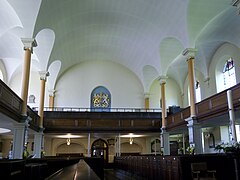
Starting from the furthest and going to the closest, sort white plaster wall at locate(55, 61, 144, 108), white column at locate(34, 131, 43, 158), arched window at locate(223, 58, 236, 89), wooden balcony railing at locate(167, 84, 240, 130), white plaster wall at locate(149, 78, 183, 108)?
white plaster wall at locate(149, 78, 183, 108), white plaster wall at locate(55, 61, 144, 108), arched window at locate(223, 58, 236, 89), white column at locate(34, 131, 43, 158), wooden balcony railing at locate(167, 84, 240, 130)

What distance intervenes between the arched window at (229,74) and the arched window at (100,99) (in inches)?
400

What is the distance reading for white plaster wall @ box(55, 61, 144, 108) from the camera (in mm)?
23250

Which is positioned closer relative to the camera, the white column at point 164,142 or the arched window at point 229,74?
the arched window at point 229,74

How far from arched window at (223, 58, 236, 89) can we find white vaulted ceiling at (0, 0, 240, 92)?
1.58 meters

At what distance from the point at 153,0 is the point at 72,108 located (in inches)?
476

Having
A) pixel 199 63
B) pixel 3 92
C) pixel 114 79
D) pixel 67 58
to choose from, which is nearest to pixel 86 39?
pixel 67 58

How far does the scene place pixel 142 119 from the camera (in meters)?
19.8

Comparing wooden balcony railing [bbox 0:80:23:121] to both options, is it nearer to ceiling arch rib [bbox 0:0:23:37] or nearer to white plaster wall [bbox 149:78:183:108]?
ceiling arch rib [bbox 0:0:23:37]

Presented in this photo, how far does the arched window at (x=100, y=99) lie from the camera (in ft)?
76.8

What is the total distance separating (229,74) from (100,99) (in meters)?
11.1

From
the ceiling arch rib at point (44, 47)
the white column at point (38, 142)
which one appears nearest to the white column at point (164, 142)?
the white column at point (38, 142)

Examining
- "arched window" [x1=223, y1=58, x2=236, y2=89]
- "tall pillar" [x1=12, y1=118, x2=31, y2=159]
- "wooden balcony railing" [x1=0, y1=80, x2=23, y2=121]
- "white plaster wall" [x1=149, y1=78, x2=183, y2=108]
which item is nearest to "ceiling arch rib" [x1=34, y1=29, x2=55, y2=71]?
"wooden balcony railing" [x1=0, y1=80, x2=23, y2=121]

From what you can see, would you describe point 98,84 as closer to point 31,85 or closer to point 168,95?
point 31,85

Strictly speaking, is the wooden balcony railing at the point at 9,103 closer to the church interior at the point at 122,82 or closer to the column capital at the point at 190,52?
the church interior at the point at 122,82
